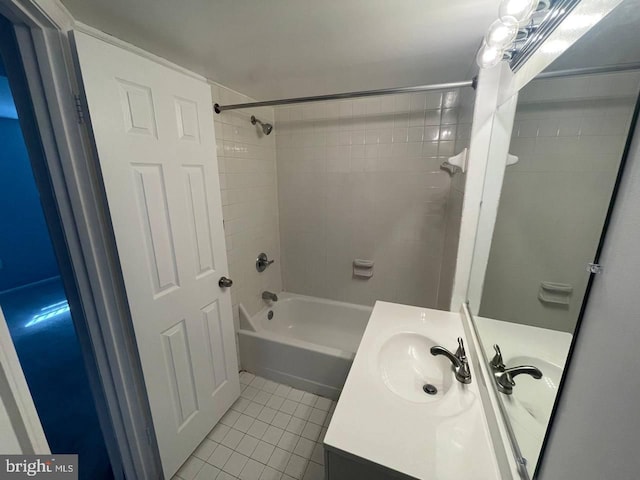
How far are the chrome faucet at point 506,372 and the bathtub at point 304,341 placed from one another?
1.00 meters

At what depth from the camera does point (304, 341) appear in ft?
6.76

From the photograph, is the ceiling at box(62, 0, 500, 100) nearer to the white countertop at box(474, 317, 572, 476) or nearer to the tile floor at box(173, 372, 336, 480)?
the white countertop at box(474, 317, 572, 476)

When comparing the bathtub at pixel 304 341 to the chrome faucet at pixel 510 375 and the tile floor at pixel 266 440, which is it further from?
the chrome faucet at pixel 510 375

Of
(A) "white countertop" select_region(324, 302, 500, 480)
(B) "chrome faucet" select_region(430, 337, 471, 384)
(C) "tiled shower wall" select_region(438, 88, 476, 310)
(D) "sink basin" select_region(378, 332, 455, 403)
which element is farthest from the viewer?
(C) "tiled shower wall" select_region(438, 88, 476, 310)

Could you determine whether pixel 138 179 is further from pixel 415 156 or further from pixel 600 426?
pixel 415 156

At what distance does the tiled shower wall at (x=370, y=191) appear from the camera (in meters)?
1.94

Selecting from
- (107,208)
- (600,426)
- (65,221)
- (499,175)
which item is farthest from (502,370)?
(65,221)

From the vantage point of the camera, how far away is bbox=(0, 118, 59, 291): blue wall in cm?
321

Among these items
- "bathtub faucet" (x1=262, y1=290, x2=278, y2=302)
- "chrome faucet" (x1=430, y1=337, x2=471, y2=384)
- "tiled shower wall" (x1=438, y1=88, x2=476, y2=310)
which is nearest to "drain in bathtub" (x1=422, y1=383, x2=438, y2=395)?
"chrome faucet" (x1=430, y1=337, x2=471, y2=384)

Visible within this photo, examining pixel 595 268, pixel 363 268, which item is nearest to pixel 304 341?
pixel 363 268

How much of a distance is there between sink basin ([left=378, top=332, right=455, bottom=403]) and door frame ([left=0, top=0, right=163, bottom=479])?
1093 millimetres

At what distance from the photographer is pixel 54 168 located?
0.85 meters

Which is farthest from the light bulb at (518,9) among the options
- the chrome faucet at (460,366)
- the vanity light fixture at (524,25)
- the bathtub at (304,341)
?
the bathtub at (304,341)
